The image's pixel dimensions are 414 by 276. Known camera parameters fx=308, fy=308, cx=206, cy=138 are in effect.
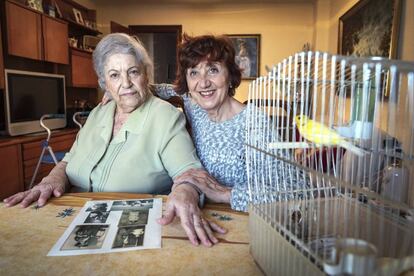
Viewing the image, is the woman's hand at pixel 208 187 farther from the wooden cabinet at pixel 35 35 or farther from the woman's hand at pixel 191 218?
the wooden cabinet at pixel 35 35

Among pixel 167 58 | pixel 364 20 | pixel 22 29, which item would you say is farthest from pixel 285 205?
pixel 167 58

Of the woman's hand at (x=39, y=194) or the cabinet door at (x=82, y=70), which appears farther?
the cabinet door at (x=82, y=70)

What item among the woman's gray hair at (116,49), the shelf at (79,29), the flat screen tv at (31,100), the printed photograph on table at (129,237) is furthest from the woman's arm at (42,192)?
the shelf at (79,29)

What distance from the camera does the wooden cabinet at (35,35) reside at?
2707mm

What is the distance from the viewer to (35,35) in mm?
3002

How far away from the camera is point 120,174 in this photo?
115 cm

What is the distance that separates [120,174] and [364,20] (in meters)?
2.61

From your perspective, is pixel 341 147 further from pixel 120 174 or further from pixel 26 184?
pixel 26 184

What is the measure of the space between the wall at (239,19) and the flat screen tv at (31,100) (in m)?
1.62

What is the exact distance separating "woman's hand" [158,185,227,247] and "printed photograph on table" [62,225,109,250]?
0.47ft

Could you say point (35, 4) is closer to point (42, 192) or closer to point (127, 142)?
point (127, 142)

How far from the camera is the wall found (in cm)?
439

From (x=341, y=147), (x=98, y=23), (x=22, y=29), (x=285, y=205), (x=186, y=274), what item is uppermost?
(x=98, y=23)

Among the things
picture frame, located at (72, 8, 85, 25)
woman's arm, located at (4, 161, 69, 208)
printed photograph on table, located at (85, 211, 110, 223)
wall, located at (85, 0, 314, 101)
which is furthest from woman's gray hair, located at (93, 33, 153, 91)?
wall, located at (85, 0, 314, 101)
